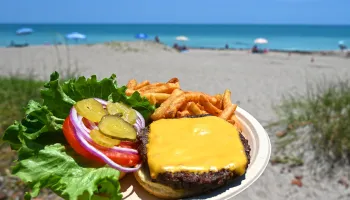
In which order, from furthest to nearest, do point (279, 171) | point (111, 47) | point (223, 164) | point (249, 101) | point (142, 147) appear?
point (111, 47), point (249, 101), point (279, 171), point (142, 147), point (223, 164)

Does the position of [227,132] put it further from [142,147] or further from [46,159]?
[46,159]

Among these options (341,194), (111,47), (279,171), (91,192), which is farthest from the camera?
(111,47)

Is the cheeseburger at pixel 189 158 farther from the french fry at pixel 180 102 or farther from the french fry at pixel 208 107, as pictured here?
the french fry at pixel 208 107

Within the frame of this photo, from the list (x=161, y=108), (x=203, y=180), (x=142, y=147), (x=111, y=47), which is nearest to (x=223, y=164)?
(x=203, y=180)

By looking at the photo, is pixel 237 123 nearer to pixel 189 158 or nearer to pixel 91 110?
pixel 189 158

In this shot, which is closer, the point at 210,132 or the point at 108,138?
the point at 108,138

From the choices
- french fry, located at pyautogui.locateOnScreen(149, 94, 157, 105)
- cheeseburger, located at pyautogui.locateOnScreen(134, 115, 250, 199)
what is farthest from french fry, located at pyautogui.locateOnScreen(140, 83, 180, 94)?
cheeseburger, located at pyautogui.locateOnScreen(134, 115, 250, 199)

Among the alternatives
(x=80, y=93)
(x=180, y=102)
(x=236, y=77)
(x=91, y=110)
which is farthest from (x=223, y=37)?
(x=91, y=110)
